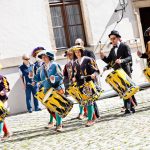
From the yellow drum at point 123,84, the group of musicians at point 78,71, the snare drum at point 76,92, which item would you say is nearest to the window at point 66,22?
the group of musicians at point 78,71

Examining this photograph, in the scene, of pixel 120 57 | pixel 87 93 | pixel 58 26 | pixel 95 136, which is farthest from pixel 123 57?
pixel 58 26

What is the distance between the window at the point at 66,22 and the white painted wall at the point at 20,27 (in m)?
0.89

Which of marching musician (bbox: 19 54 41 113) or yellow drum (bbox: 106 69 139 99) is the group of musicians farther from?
marching musician (bbox: 19 54 41 113)

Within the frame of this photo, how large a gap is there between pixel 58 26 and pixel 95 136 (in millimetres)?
8336

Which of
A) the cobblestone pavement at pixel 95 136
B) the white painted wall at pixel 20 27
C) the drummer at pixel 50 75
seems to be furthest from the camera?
the white painted wall at pixel 20 27

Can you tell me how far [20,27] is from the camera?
1283 cm

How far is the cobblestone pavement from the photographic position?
5.45 meters

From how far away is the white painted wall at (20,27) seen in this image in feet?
41.5

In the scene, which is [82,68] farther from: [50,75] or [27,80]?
[27,80]

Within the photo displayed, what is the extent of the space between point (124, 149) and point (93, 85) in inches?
109

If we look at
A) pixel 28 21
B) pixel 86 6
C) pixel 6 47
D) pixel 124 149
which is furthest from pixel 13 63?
pixel 124 149

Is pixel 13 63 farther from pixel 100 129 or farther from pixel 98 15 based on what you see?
pixel 100 129

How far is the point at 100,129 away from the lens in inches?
270

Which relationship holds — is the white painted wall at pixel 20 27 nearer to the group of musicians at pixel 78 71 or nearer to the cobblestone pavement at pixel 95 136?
the group of musicians at pixel 78 71
